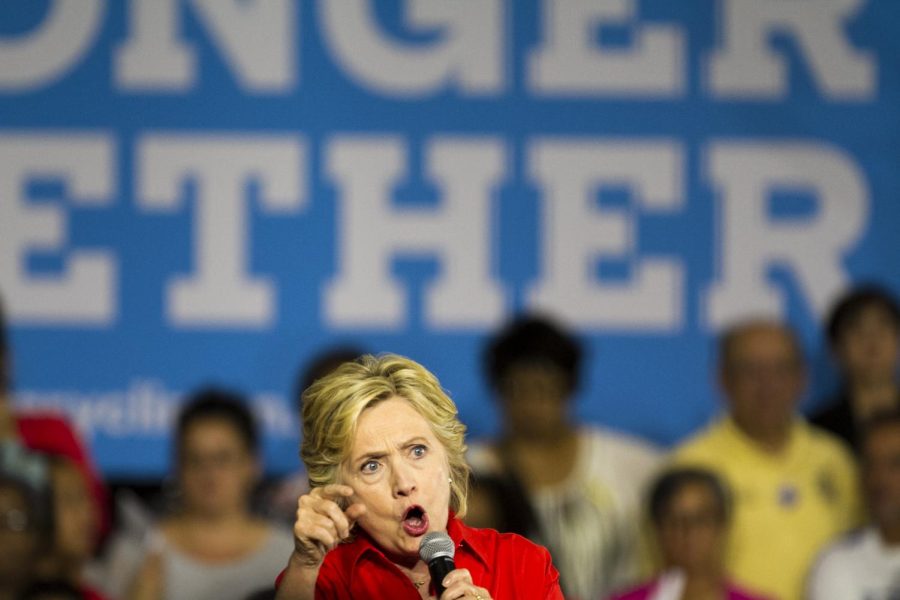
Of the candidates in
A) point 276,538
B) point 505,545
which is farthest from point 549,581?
point 276,538

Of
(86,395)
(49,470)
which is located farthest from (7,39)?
(49,470)

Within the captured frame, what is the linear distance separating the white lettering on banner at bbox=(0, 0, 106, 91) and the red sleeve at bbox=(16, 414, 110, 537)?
4.71 ft

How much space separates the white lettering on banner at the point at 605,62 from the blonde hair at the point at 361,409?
11.4 feet

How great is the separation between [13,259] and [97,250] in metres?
0.31

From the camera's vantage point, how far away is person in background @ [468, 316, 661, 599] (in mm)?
4324

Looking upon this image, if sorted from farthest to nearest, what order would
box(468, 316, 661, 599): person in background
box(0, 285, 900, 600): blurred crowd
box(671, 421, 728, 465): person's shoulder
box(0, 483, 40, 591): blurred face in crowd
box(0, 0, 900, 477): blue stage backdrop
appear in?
box(0, 0, 900, 477): blue stage backdrop
box(671, 421, 728, 465): person's shoulder
box(468, 316, 661, 599): person in background
box(0, 285, 900, 600): blurred crowd
box(0, 483, 40, 591): blurred face in crowd

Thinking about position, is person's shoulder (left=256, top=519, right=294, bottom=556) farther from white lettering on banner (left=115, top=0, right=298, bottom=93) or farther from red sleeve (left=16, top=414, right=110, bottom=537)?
white lettering on banner (left=115, top=0, right=298, bottom=93)

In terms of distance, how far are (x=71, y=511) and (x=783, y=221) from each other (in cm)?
275

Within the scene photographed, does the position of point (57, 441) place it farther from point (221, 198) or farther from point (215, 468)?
point (221, 198)

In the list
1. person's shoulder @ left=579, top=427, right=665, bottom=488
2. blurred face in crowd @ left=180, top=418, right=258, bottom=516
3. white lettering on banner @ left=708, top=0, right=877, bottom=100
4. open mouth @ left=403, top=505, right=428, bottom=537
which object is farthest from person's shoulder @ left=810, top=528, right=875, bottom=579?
open mouth @ left=403, top=505, right=428, bottom=537

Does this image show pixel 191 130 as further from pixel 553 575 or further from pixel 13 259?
pixel 553 575

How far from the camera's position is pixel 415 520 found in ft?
6.82

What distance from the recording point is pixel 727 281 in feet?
18.1

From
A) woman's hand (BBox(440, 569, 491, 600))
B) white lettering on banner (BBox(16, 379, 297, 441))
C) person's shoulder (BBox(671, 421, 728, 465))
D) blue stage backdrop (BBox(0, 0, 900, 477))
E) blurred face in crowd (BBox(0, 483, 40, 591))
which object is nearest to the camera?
woman's hand (BBox(440, 569, 491, 600))
